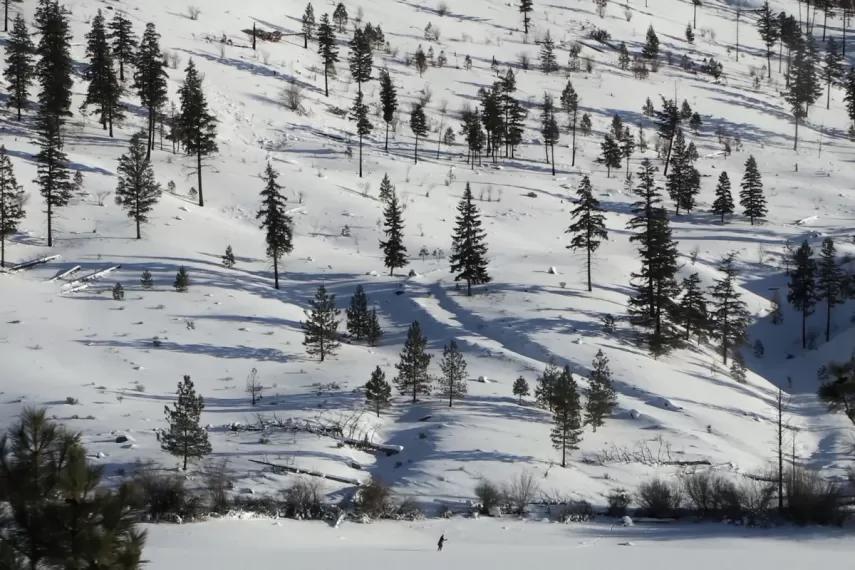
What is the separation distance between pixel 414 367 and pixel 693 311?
866 inches

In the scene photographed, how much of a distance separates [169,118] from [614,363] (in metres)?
53.1

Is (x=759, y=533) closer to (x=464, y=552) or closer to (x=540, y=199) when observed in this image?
(x=464, y=552)

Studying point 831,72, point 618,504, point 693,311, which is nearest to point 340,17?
point 831,72

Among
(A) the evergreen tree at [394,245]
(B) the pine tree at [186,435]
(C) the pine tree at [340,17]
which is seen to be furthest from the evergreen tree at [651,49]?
(B) the pine tree at [186,435]

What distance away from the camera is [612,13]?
140875 mm

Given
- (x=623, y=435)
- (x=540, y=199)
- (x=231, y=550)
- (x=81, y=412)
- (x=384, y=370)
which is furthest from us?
(x=540, y=199)

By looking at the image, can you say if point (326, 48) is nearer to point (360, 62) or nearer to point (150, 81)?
point (360, 62)

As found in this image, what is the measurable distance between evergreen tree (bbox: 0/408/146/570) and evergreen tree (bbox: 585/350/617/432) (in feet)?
93.0

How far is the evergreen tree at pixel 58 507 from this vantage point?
38.6 ft

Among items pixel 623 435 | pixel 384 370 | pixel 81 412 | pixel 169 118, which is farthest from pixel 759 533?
pixel 169 118

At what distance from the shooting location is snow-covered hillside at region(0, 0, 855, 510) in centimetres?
3591

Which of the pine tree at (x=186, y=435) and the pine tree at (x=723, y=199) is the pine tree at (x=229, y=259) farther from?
the pine tree at (x=723, y=199)

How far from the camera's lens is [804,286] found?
5744 cm

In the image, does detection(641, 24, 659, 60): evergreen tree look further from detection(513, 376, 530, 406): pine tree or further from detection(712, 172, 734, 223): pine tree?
detection(513, 376, 530, 406): pine tree
